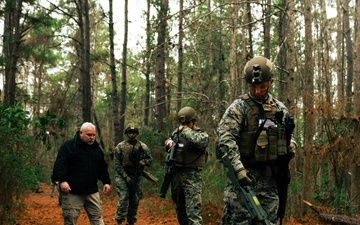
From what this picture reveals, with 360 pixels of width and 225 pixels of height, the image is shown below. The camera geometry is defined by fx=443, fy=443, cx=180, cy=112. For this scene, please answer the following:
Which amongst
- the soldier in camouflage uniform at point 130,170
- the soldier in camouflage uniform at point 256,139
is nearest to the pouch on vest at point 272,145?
the soldier in camouflage uniform at point 256,139

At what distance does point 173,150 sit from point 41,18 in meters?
10.5

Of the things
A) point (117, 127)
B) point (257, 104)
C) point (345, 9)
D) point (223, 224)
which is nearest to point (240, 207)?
point (223, 224)

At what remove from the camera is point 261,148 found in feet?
13.7

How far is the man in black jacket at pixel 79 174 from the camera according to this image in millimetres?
6284

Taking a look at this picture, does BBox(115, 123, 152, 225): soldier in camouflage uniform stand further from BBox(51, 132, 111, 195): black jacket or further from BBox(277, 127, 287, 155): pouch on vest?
BBox(277, 127, 287, 155): pouch on vest

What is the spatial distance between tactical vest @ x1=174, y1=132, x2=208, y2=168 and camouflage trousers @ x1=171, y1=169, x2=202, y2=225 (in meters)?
0.11

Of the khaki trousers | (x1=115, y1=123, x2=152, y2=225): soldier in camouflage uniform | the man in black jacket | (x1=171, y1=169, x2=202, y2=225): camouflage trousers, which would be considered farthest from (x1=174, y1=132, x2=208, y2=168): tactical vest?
(x1=115, y1=123, x2=152, y2=225): soldier in camouflage uniform

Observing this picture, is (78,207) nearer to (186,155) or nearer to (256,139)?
(186,155)

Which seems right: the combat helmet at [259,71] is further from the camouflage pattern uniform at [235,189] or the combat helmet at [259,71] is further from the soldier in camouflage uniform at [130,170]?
the soldier in camouflage uniform at [130,170]

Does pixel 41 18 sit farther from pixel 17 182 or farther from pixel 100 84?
pixel 100 84

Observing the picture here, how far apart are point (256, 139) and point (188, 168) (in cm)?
298

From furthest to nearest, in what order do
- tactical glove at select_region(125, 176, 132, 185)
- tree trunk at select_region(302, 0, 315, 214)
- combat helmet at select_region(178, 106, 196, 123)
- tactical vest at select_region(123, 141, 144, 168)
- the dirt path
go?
1. the dirt path
2. tactical vest at select_region(123, 141, 144, 168)
3. tactical glove at select_region(125, 176, 132, 185)
4. tree trunk at select_region(302, 0, 315, 214)
5. combat helmet at select_region(178, 106, 196, 123)

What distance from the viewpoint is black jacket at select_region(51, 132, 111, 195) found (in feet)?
20.5

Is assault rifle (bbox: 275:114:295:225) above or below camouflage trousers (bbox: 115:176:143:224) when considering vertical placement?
above
